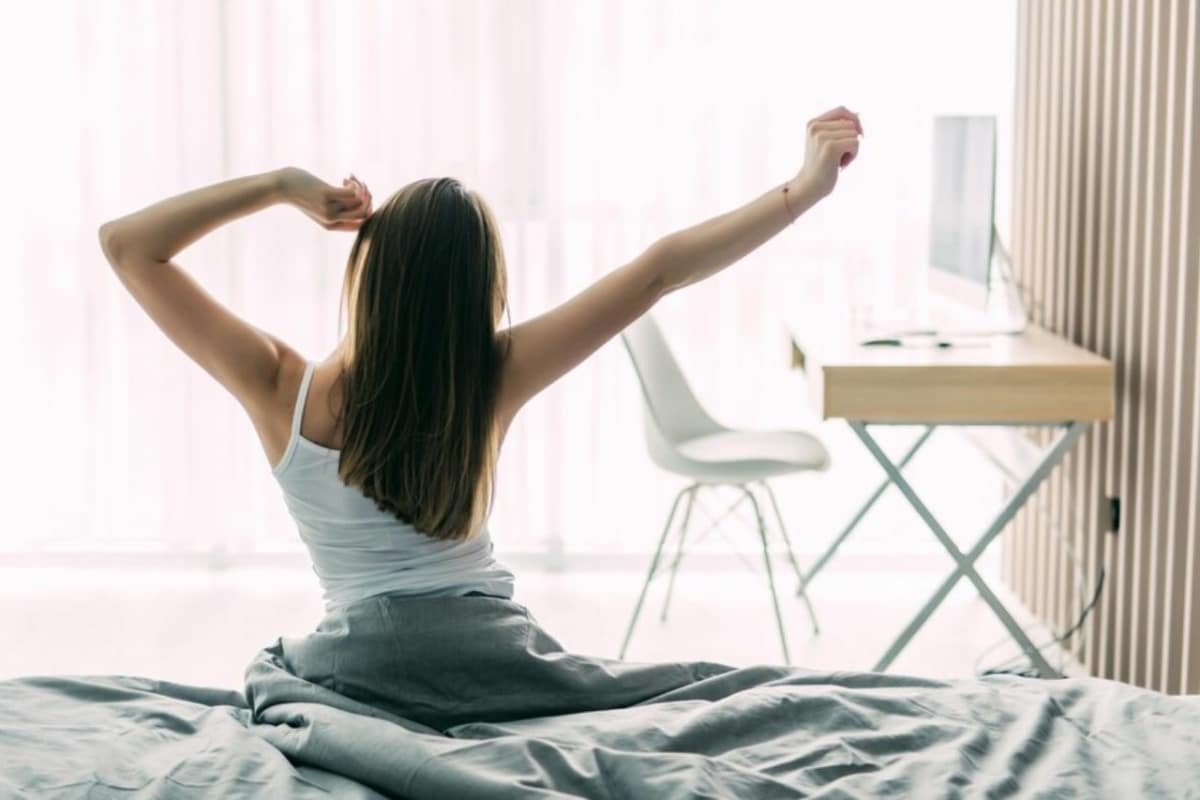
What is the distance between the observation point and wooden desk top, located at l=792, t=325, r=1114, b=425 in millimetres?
3428

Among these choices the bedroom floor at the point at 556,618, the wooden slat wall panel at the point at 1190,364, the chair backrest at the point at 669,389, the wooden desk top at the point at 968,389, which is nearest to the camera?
the wooden slat wall panel at the point at 1190,364

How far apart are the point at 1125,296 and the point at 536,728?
2119mm

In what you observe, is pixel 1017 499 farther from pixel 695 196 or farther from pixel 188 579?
pixel 188 579

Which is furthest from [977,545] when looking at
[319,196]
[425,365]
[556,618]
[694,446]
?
[319,196]

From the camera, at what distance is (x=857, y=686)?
1966mm

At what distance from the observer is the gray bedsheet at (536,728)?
5.32ft

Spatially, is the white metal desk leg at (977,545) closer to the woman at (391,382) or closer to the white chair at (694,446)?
the white chair at (694,446)

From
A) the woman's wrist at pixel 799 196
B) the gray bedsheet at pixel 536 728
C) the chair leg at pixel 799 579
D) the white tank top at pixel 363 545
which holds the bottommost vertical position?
the chair leg at pixel 799 579

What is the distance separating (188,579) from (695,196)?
185cm

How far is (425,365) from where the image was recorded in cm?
201

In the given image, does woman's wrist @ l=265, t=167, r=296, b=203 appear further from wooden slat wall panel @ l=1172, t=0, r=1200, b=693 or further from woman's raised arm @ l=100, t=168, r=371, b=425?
wooden slat wall panel @ l=1172, t=0, r=1200, b=693

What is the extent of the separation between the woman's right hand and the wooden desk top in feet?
4.28

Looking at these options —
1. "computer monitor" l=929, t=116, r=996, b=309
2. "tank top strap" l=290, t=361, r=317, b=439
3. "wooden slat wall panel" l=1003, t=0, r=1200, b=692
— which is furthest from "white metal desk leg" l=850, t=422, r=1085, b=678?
"tank top strap" l=290, t=361, r=317, b=439

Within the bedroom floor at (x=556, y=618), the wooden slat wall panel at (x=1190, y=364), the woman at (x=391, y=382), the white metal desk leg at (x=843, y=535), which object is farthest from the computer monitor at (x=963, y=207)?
the woman at (x=391, y=382)
